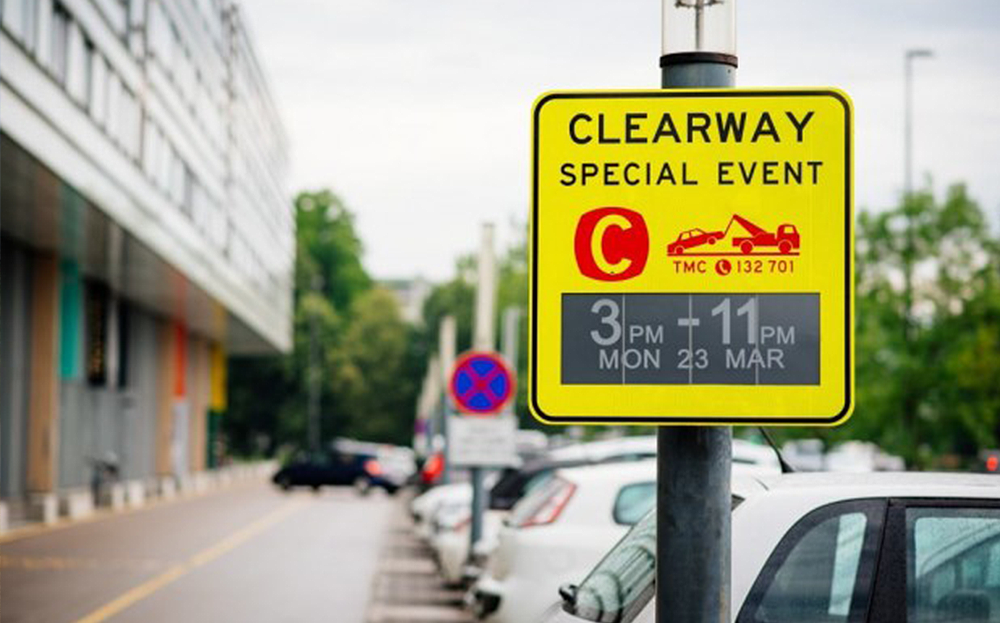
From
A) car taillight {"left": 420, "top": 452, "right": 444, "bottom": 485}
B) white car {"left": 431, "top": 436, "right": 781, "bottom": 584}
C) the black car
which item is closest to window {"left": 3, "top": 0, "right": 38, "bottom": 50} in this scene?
white car {"left": 431, "top": 436, "right": 781, "bottom": 584}

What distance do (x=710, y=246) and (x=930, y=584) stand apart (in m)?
1.80

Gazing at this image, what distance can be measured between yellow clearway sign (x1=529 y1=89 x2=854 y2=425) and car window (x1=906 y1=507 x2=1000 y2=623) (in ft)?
4.91

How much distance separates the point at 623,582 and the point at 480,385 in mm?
13501

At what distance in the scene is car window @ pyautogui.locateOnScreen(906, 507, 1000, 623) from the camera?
17.3 feet

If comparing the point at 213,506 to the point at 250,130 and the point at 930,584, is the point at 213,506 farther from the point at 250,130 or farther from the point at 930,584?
the point at 930,584

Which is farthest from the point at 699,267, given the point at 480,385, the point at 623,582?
the point at 480,385

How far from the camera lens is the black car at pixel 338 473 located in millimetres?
66250

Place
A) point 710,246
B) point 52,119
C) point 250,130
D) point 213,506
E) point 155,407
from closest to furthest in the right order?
point 710,246, point 52,119, point 213,506, point 155,407, point 250,130

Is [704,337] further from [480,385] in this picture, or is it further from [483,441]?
[483,441]

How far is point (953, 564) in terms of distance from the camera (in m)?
5.34

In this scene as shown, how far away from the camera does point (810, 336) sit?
394 centimetres

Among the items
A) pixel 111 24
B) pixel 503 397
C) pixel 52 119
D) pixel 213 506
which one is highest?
pixel 111 24

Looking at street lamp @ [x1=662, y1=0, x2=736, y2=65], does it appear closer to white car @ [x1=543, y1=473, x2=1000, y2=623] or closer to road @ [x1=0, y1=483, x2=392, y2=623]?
white car @ [x1=543, y1=473, x2=1000, y2=623]

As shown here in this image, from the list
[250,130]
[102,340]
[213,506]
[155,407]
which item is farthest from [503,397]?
[250,130]
